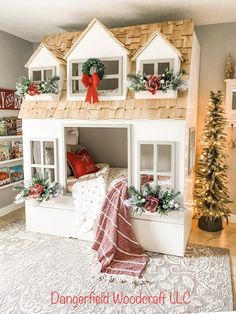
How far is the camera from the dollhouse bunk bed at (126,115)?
300cm

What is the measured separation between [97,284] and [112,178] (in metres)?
1.44

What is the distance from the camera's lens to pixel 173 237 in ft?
10.1

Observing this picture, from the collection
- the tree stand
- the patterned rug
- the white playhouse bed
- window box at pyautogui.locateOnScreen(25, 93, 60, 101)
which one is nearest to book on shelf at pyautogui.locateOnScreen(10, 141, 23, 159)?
the white playhouse bed

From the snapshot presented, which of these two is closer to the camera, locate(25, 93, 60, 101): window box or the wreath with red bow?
the wreath with red bow

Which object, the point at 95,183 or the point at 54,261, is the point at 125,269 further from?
the point at 95,183

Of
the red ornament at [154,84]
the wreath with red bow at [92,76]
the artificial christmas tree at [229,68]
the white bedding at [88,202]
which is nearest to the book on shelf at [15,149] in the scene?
the white bedding at [88,202]

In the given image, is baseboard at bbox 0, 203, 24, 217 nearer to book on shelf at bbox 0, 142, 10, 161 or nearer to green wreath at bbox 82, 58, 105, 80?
book on shelf at bbox 0, 142, 10, 161

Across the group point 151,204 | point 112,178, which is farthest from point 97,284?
point 112,178

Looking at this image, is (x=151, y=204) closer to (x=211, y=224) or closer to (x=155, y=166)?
(x=155, y=166)

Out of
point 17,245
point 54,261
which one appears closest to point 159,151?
point 54,261

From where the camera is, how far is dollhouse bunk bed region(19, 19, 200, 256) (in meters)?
3.00

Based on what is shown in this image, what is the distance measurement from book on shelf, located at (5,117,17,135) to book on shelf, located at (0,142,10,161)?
19 centimetres

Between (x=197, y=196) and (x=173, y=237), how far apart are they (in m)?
0.86

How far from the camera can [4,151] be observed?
4.27 metres
